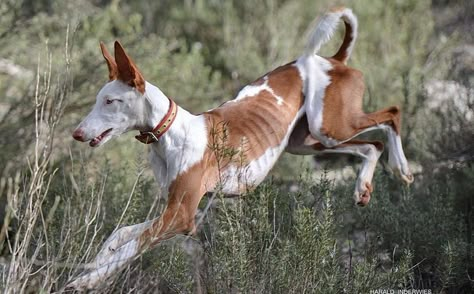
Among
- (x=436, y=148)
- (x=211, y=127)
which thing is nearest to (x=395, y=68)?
(x=436, y=148)

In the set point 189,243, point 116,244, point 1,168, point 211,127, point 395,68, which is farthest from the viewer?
point 395,68

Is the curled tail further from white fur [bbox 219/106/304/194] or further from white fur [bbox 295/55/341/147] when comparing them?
white fur [bbox 219/106/304/194]

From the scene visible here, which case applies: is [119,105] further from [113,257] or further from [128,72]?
[113,257]

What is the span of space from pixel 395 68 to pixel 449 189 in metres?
5.87

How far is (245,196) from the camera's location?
546 cm

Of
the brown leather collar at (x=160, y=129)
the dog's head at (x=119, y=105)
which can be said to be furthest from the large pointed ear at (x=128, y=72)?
the brown leather collar at (x=160, y=129)

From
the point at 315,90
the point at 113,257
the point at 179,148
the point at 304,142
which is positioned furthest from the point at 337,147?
the point at 113,257

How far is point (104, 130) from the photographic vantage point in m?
5.36

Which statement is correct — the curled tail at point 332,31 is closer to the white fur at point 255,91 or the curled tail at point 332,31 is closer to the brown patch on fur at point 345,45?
the brown patch on fur at point 345,45

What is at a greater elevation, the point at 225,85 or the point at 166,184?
the point at 225,85

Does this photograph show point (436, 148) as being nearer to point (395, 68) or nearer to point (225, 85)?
point (395, 68)

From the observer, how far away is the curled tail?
20.7 ft

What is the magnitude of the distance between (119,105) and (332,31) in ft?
5.61

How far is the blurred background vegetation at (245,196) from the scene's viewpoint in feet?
16.2
